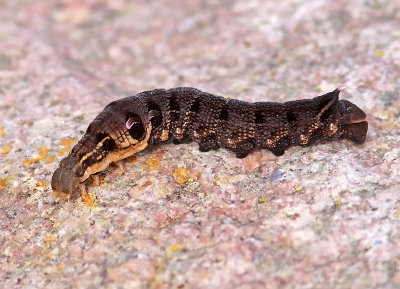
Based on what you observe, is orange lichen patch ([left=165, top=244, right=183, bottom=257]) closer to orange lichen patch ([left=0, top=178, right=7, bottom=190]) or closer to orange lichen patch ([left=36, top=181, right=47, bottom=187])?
orange lichen patch ([left=36, top=181, right=47, bottom=187])

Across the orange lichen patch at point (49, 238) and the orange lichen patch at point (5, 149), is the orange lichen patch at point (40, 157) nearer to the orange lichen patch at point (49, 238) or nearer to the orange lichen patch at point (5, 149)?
the orange lichen patch at point (5, 149)

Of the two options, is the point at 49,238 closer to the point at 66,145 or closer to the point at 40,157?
the point at 40,157

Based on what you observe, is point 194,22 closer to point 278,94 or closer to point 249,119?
point 278,94

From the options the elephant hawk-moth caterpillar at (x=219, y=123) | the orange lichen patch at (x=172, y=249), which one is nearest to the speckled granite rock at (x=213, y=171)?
the orange lichen patch at (x=172, y=249)

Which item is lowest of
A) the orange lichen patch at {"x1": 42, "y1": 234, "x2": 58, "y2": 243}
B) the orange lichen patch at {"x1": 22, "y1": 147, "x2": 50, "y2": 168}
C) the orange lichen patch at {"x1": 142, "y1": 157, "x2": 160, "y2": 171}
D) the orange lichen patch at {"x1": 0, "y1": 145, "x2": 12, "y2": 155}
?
the orange lichen patch at {"x1": 42, "y1": 234, "x2": 58, "y2": 243}

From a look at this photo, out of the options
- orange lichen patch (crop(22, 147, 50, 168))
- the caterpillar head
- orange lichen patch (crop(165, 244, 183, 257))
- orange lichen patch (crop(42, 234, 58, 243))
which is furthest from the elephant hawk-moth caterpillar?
orange lichen patch (crop(165, 244, 183, 257))

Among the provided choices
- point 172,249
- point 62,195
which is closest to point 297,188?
point 172,249

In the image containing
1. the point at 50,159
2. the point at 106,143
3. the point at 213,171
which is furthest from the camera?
the point at 50,159
